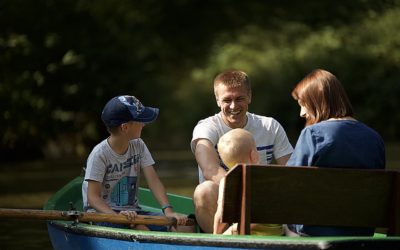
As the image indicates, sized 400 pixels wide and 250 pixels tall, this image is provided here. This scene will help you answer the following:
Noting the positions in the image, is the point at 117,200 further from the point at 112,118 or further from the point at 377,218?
the point at 377,218

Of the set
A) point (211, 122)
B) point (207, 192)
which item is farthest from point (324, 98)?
point (211, 122)

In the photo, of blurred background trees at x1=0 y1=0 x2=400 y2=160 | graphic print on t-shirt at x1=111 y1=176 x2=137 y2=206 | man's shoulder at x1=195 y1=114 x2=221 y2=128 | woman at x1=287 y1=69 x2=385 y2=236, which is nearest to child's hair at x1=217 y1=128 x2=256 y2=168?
woman at x1=287 y1=69 x2=385 y2=236

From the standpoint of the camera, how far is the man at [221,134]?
612 cm

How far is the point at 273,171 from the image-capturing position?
5273mm

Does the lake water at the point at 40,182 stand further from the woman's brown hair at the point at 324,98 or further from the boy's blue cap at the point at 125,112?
the woman's brown hair at the point at 324,98

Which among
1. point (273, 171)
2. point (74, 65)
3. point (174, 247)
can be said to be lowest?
point (174, 247)

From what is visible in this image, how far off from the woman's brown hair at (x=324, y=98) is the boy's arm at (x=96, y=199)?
1605 mm

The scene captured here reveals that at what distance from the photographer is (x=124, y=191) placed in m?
6.84

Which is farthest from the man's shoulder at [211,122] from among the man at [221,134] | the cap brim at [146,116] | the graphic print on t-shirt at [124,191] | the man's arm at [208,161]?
the graphic print on t-shirt at [124,191]

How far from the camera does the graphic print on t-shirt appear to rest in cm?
681

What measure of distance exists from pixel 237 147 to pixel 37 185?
9.56 metres

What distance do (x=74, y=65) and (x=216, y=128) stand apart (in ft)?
48.2

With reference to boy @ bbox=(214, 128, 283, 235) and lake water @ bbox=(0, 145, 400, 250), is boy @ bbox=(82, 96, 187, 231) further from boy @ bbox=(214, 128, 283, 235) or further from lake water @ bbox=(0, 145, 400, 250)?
lake water @ bbox=(0, 145, 400, 250)

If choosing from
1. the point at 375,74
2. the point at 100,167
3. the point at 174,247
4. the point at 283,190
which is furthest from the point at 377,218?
the point at 375,74
